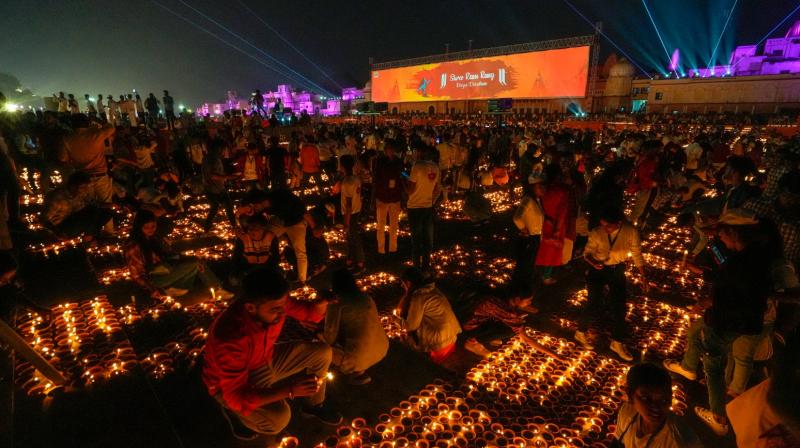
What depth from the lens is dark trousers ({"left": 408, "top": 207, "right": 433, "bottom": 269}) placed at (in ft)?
18.6

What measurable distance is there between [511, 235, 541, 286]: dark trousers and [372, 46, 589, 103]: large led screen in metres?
29.6

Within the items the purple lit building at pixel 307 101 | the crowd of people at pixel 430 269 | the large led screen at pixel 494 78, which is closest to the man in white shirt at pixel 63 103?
the crowd of people at pixel 430 269

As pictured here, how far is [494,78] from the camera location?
36.8 meters

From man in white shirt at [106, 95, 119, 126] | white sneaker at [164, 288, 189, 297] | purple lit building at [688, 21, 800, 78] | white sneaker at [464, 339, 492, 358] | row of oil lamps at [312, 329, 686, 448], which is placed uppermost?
purple lit building at [688, 21, 800, 78]

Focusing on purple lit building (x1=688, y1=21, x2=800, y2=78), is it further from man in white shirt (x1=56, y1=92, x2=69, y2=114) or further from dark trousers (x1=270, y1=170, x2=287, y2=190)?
man in white shirt (x1=56, y1=92, x2=69, y2=114)

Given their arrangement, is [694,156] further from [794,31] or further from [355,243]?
[794,31]

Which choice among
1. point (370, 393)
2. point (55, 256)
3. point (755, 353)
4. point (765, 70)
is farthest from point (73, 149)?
point (765, 70)

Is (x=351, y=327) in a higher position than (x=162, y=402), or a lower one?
higher

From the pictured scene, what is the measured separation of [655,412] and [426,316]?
1.99 meters

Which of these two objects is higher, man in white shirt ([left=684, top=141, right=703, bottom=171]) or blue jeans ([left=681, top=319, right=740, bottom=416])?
man in white shirt ([left=684, top=141, right=703, bottom=171])

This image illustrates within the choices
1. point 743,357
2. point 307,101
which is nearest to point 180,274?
point 743,357

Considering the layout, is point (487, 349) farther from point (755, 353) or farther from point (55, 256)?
point (55, 256)

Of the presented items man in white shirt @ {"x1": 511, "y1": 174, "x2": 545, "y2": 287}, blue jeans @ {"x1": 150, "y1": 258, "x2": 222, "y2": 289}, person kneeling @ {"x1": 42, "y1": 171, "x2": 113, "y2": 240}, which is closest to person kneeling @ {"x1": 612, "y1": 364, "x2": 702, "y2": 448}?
man in white shirt @ {"x1": 511, "y1": 174, "x2": 545, "y2": 287}

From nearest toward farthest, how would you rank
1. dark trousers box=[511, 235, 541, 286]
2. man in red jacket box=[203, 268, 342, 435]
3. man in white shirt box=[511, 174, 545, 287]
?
man in red jacket box=[203, 268, 342, 435] → man in white shirt box=[511, 174, 545, 287] → dark trousers box=[511, 235, 541, 286]
